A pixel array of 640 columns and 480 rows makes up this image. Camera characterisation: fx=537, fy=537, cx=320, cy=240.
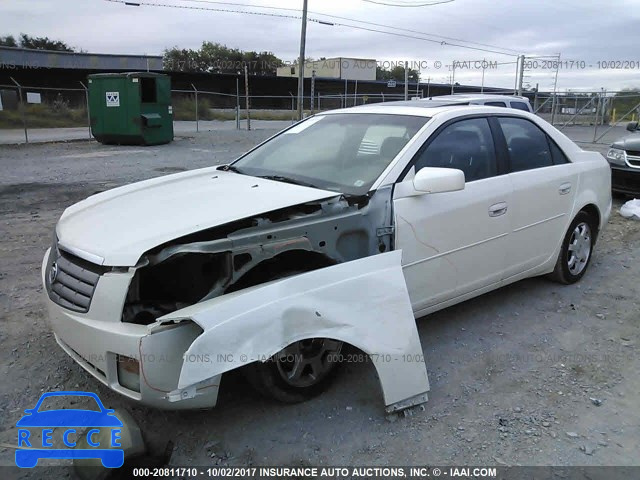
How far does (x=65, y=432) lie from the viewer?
2.77m

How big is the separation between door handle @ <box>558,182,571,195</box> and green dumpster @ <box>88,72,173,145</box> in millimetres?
14343

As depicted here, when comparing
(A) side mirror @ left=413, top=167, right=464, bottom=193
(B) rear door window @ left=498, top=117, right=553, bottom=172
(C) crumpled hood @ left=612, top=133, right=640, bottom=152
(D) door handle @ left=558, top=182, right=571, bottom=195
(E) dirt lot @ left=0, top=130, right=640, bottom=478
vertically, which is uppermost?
(B) rear door window @ left=498, top=117, right=553, bottom=172

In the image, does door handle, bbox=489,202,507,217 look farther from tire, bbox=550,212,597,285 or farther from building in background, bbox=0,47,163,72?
building in background, bbox=0,47,163,72

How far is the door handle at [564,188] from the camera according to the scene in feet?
14.8

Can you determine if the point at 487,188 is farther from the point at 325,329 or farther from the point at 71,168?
the point at 71,168

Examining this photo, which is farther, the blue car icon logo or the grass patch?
the grass patch

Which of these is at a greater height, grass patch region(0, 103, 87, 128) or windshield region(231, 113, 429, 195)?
windshield region(231, 113, 429, 195)

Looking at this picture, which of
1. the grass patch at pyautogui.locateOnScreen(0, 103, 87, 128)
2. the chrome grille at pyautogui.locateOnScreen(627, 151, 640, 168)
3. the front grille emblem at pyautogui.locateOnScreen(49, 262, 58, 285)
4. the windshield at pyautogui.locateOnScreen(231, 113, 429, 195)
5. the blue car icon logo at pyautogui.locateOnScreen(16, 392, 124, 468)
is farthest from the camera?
the grass patch at pyautogui.locateOnScreen(0, 103, 87, 128)

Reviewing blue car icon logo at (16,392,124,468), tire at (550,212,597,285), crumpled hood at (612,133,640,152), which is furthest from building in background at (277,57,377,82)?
blue car icon logo at (16,392,124,468)

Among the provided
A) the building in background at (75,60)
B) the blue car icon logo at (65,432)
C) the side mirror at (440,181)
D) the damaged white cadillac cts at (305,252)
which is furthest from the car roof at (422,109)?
the building in background at (75,60)

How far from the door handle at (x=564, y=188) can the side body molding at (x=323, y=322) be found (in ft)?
7.06

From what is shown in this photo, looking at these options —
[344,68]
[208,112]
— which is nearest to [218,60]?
[344,68]

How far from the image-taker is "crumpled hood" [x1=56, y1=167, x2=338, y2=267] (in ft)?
8.91

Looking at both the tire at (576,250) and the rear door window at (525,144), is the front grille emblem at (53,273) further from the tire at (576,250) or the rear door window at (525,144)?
the tire at (576,250)
